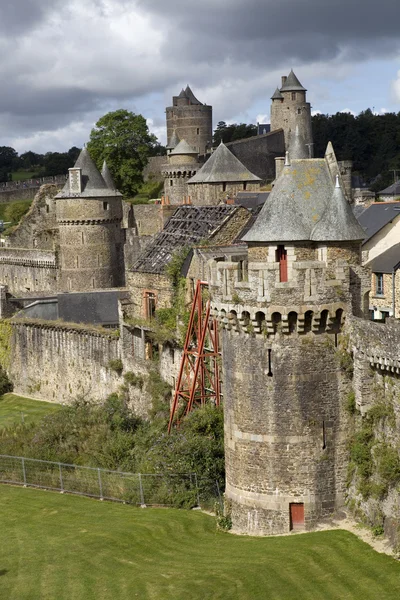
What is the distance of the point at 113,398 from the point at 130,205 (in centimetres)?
3277

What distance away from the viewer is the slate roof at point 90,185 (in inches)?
2040

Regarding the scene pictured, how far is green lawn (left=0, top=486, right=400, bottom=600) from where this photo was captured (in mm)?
18781

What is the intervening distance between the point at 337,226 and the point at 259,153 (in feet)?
195

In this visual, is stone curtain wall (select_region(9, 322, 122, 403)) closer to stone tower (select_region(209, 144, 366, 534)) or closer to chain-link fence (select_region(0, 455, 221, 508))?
chain-link fence (select_region(0, 455, 221, 508))

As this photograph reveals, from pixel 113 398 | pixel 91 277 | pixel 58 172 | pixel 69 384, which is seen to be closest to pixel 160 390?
pixel 113 398

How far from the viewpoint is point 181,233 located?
116 feet

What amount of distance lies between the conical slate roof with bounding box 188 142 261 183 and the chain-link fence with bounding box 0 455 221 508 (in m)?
29.5

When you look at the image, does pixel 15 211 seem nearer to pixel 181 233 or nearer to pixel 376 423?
pixel 181 233

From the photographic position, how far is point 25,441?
103ft

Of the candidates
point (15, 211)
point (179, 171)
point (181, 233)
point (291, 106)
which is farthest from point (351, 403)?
point (291, 106)

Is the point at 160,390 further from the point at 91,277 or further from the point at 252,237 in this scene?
the point at 91,277

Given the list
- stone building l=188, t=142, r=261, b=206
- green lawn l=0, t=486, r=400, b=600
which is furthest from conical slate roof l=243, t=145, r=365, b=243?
stone building l=188, t=142, r=261, b=206

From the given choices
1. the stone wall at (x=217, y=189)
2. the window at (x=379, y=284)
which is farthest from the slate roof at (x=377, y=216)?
the stone wall at (x=217, y=189)

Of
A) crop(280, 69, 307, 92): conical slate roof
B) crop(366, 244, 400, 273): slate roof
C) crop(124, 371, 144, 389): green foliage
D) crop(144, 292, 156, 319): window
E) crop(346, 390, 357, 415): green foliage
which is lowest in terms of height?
crop(124, 371, 144, 389): green foliage
